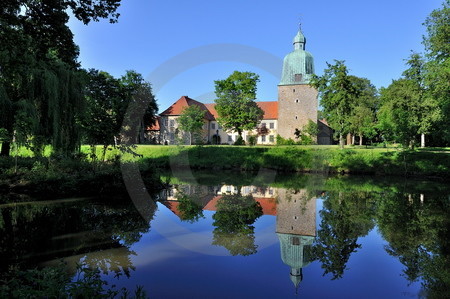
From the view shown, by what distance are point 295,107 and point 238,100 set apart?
8352 mm

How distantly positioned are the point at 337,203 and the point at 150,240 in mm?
7821

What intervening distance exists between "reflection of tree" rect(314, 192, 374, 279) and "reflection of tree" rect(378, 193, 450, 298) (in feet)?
1.67

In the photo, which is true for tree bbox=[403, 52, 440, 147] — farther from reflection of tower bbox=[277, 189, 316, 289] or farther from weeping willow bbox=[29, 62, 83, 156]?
weeping willow bbox=[29, 62, 83, 156]

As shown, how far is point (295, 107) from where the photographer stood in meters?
44.5

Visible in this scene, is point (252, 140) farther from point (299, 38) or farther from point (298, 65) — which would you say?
point (299, 38)

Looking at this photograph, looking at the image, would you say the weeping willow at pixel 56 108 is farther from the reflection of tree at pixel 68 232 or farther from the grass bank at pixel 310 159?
the grass bank at pixel 310 159

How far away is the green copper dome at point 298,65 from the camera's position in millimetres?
44062

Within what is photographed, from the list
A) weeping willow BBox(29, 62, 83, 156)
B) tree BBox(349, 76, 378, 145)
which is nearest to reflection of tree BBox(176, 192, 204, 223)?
weeping willow BBox(29, 62, 83, 156)

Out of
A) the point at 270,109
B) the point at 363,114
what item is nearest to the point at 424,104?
the point at 363,114

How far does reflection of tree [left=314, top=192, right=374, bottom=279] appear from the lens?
6.16 metres

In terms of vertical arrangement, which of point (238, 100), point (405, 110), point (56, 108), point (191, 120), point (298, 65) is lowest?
point (56, 108)

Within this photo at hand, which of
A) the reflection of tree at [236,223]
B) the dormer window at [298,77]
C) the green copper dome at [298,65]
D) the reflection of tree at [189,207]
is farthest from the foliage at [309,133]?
the reflection of tree at [189,207]

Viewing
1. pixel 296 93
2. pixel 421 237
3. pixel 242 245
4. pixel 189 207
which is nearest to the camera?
pixel 242 245

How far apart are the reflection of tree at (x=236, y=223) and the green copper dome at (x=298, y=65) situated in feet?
113
